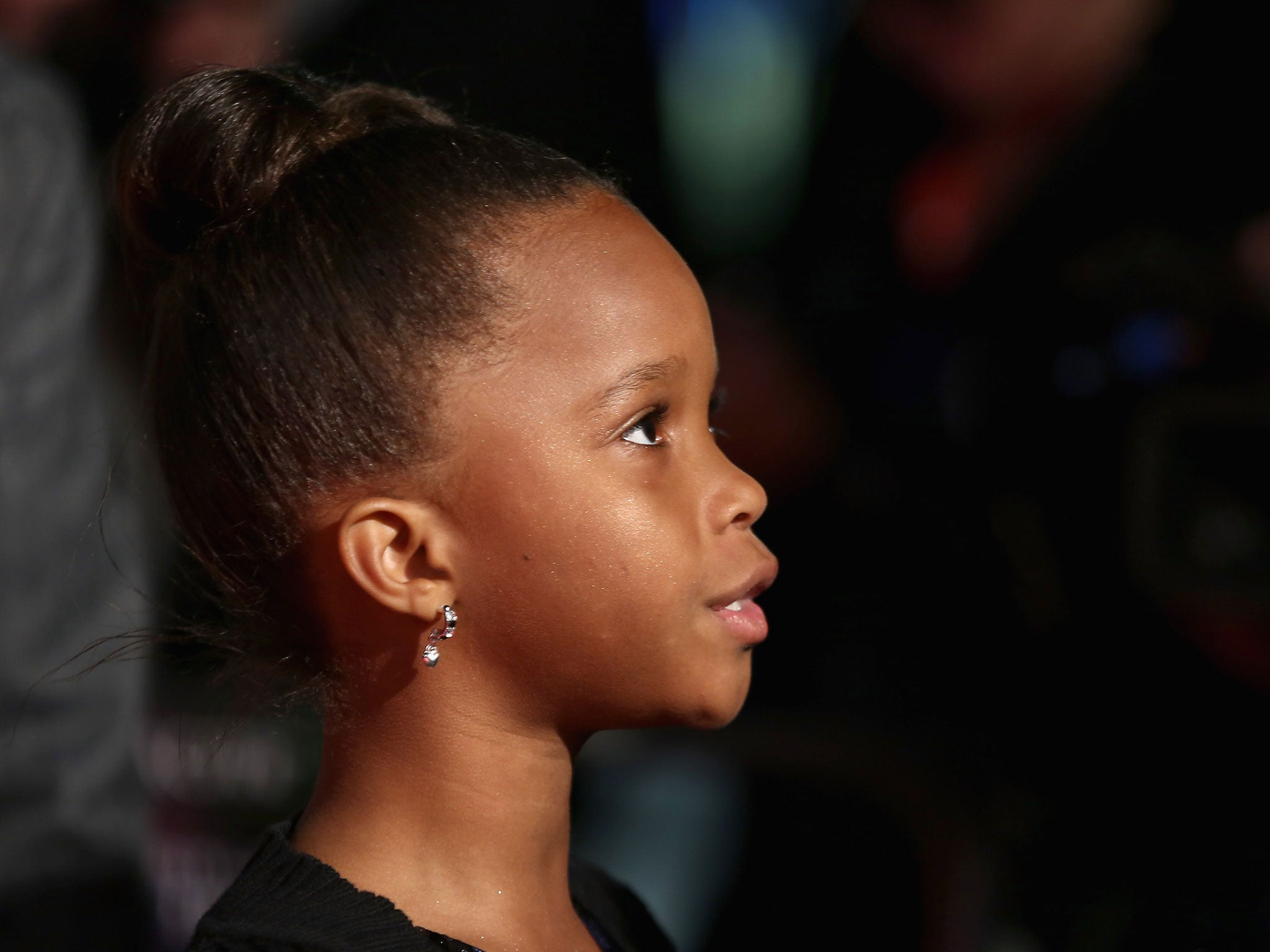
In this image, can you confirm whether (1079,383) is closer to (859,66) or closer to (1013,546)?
(1013,546)

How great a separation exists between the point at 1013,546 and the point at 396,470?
948 mm

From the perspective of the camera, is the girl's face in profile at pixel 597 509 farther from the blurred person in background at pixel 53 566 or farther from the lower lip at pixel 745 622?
the blurred person in background at pixel 53 566

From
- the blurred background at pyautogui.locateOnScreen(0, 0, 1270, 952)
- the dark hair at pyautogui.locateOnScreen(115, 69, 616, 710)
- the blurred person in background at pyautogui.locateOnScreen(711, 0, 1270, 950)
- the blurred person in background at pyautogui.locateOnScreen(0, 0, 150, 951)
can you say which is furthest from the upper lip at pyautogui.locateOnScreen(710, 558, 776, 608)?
the blurred person in background at pyautogui.locateOnScreen(0, 0, 150, 951)

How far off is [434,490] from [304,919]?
314 mm

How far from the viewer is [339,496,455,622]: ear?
0.94 m

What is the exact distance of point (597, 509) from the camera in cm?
95

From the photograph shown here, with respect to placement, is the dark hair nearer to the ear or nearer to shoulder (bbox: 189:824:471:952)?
the ear

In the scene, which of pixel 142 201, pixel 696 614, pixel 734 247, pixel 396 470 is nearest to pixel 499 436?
pixel 396 470

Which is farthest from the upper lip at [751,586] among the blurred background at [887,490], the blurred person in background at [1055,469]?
the blurred person in background at [1055,469]

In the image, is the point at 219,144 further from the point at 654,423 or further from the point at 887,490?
the point at 887,490

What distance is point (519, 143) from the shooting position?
42.1 inches

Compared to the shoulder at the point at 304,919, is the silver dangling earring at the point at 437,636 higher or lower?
higher

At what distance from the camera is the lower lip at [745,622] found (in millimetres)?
986

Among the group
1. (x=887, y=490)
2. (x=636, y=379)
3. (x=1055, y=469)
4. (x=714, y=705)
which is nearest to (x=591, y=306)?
(x=636, y=379)
